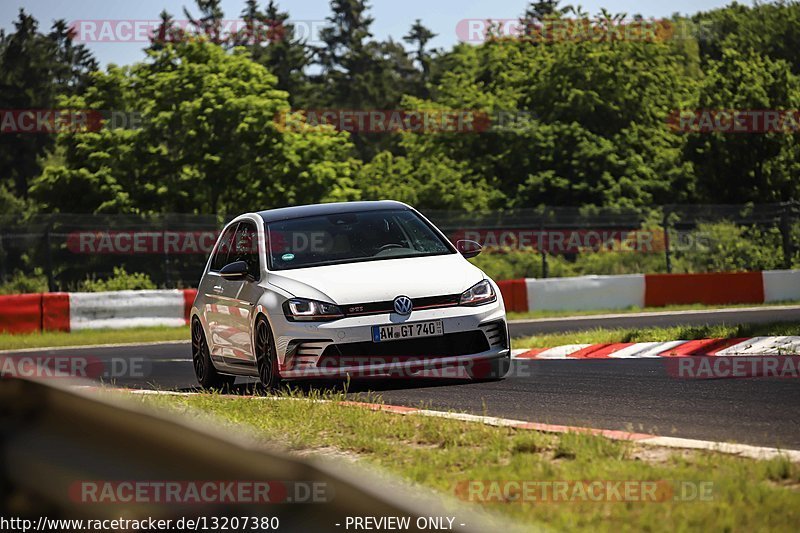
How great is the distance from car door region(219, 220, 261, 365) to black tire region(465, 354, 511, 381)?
1885 mm

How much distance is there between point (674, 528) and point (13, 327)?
21587 millimetres

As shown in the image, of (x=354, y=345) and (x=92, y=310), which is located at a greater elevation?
(x=354, y=345)

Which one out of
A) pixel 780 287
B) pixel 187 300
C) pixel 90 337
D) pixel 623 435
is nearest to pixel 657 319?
pixel 780 287

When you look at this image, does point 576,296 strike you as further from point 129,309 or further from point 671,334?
point 671,334

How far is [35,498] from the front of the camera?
247 centimetres

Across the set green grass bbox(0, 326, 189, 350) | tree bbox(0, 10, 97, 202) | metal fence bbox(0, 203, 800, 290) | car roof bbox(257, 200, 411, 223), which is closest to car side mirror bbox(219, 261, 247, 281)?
car roof bbox(257, 200, 411, 223)

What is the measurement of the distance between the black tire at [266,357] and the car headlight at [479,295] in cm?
159

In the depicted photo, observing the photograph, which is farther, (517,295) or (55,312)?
(517,295)

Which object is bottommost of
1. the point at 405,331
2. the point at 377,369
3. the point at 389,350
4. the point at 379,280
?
the point at 377,369

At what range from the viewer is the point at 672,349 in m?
13.2

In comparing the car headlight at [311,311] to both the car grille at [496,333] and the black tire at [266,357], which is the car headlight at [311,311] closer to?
the black tire at [266,357]

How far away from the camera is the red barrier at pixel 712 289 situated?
2672cm

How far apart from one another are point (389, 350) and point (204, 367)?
2.74m

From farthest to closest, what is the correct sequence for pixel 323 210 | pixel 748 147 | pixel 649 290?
pixel 748 147, pixel 649 290, pixel 323 210
